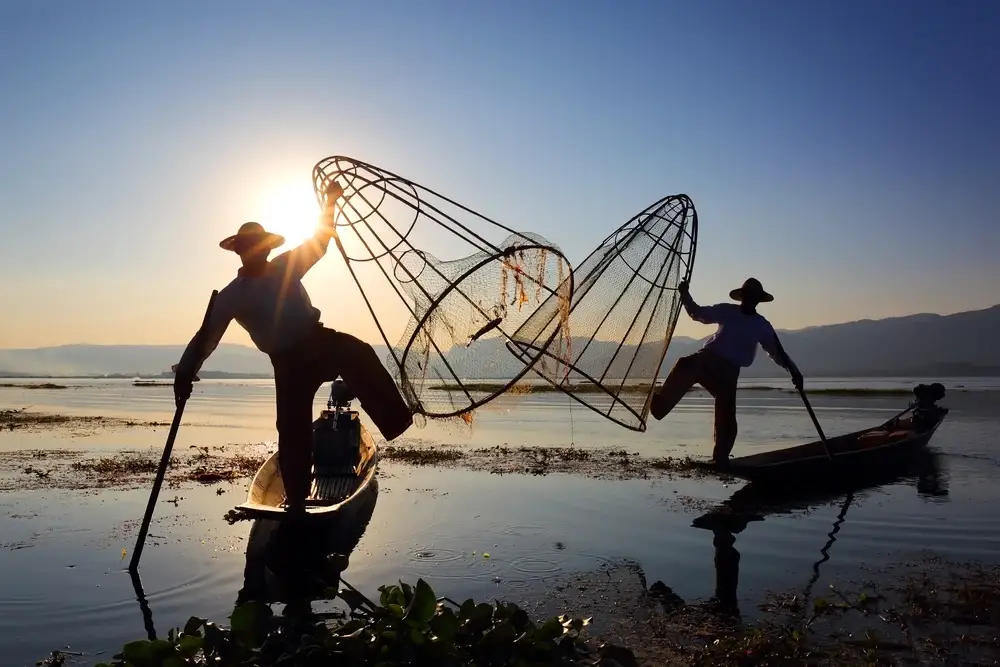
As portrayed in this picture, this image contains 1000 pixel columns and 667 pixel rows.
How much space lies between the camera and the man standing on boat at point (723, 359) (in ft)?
29.1

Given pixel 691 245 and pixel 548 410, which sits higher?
pixel 691 245

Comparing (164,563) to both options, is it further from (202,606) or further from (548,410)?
(548,410)

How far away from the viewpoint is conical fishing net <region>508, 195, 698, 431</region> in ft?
27.1

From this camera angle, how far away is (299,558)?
7.34 meters

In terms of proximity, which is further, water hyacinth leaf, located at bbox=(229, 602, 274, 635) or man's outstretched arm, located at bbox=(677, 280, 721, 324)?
man's outstretched arm, located at bbox=(677, 280, 721, 324)

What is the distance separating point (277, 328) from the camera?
259 inches

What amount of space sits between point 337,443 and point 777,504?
7.15 m

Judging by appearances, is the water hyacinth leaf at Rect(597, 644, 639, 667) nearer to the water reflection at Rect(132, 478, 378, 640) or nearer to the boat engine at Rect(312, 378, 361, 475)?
the water reflection at Rect(132, 478, 378, 640)

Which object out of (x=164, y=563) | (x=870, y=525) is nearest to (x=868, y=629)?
(x=870, y=525)

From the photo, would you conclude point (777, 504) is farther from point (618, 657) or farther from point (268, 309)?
point (268, 309)

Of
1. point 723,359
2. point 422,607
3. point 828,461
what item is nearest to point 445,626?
point 422,607

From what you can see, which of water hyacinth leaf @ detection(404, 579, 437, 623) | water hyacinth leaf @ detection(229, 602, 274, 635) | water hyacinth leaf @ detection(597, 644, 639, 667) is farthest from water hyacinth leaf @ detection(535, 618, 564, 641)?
water hyacinth leaf @ detection(229, 602, 274, 635)

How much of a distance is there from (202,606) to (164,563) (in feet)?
→ 5.34

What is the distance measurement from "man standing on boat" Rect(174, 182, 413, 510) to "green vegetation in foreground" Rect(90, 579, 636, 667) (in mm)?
3042
